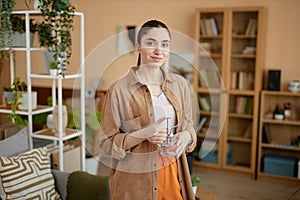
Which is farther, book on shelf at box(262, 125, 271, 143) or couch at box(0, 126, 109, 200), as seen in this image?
book on shelf at box(262, 125, 271, 143)

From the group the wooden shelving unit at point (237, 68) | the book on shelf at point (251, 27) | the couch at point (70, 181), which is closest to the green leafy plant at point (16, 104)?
the couch at point (70, 181)

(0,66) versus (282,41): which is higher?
(282,41)

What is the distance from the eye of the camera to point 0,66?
3.25 m

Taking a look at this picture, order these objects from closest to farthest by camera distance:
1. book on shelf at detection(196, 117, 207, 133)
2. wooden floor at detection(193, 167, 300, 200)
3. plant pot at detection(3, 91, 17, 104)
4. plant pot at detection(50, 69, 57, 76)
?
1. book on shelf at detection(196, 117, 207, 133)
2. plant pot at detection(50, 69, 57, 76)
3. plant pot at detection(3, 91, 17, 104)
4. wooden floor at detection(193, 167, 300, 200)

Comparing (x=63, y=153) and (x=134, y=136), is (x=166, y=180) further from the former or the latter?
(x=63, y=153)

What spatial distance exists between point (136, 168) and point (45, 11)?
1.23 metres

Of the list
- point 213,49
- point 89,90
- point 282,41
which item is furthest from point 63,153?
point 282,41

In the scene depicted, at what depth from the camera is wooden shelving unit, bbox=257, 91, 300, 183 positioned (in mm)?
3670

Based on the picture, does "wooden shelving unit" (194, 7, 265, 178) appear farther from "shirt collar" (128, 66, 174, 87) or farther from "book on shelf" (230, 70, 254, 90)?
"shirt collar" (128, 66, 174, 87)

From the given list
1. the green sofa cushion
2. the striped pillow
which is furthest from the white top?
the striped pillow

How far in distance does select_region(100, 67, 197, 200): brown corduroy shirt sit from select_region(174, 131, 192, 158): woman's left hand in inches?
0.6

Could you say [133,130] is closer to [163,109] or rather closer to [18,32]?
[163,109]

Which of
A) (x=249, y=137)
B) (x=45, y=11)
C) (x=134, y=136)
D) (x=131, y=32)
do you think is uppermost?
(x=45, y=11)

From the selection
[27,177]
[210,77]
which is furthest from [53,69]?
[210,77]
